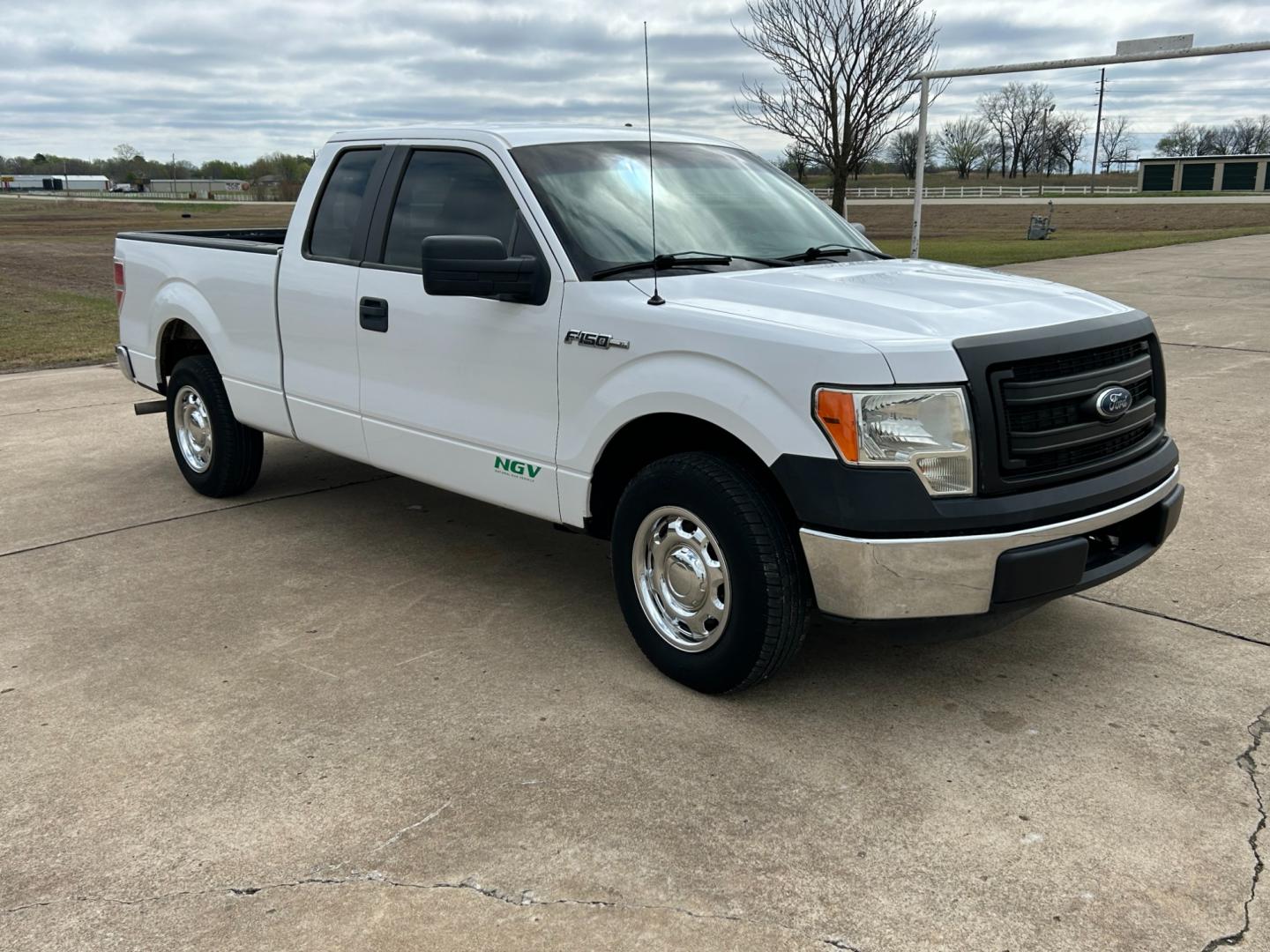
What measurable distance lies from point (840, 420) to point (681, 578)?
0.87 meters

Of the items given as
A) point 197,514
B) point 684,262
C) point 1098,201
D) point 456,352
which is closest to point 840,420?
point 684,262

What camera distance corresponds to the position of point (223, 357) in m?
6.01

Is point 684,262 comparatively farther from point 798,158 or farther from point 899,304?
point 798,158

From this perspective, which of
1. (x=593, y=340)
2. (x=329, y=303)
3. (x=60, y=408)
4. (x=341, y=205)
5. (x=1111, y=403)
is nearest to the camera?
(x=1111, y=403)

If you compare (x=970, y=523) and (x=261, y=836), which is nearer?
(x=261, y=836)

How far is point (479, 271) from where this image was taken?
408 cm

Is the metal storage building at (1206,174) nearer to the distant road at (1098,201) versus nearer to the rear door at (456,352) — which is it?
the distant road at (1098,201)

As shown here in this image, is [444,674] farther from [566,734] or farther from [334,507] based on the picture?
[334,507]

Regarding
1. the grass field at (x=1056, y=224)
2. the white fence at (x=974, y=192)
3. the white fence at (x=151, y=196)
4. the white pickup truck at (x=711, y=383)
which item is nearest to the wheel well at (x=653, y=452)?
the white pickup truck at (x=711, y=383)

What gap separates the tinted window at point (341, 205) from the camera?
5230mm

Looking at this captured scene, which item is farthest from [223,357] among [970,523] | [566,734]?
[970,523]

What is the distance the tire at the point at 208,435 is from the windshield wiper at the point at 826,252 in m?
3.19

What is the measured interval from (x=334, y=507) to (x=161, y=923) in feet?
12.1

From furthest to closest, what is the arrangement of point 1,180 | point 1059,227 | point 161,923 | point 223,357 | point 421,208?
point 1,180, point 1059,227, point 223,357, point 421,208, point 161,923
